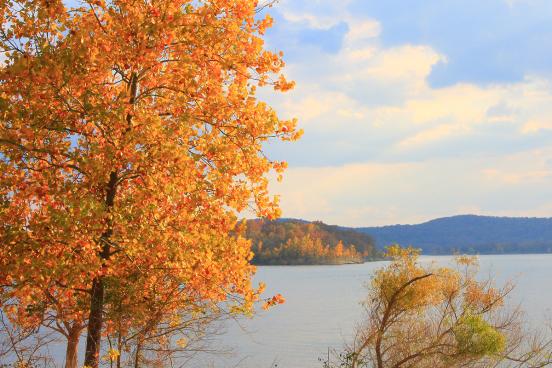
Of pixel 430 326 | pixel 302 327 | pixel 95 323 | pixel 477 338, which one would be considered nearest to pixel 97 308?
pixel 95 323

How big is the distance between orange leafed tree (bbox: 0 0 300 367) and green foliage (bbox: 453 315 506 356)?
36.0 ft

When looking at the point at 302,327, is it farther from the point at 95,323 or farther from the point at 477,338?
the point at 95,323

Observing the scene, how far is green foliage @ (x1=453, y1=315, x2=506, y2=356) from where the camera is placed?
19969 millimetres

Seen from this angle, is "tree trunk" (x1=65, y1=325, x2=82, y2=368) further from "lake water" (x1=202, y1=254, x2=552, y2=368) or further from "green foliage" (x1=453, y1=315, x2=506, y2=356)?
"green foliage" (x1=453, y1=315, x2=506, y2=356)

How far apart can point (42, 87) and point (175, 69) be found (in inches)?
111

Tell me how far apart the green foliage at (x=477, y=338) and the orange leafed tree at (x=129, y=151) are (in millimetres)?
10965

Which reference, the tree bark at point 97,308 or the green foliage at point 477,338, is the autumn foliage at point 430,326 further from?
the tree bark at point 97,308

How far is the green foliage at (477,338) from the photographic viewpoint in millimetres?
19969

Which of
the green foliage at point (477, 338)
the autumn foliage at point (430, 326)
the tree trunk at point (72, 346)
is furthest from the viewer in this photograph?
the autumn foliage at point (430, 326)

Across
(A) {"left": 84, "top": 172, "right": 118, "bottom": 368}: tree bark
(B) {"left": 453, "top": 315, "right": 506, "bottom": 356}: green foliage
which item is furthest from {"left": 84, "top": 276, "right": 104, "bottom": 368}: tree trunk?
(B) {"left": 453, "top": 315, "right": 506, "bottom": 356}: green foliage

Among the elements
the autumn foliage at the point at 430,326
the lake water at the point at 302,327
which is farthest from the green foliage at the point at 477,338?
→ the lake water at the point at 302,327

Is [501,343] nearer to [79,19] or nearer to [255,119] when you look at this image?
[255,119]

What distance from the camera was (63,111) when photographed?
11141 millimetres

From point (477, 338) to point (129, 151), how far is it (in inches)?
583
